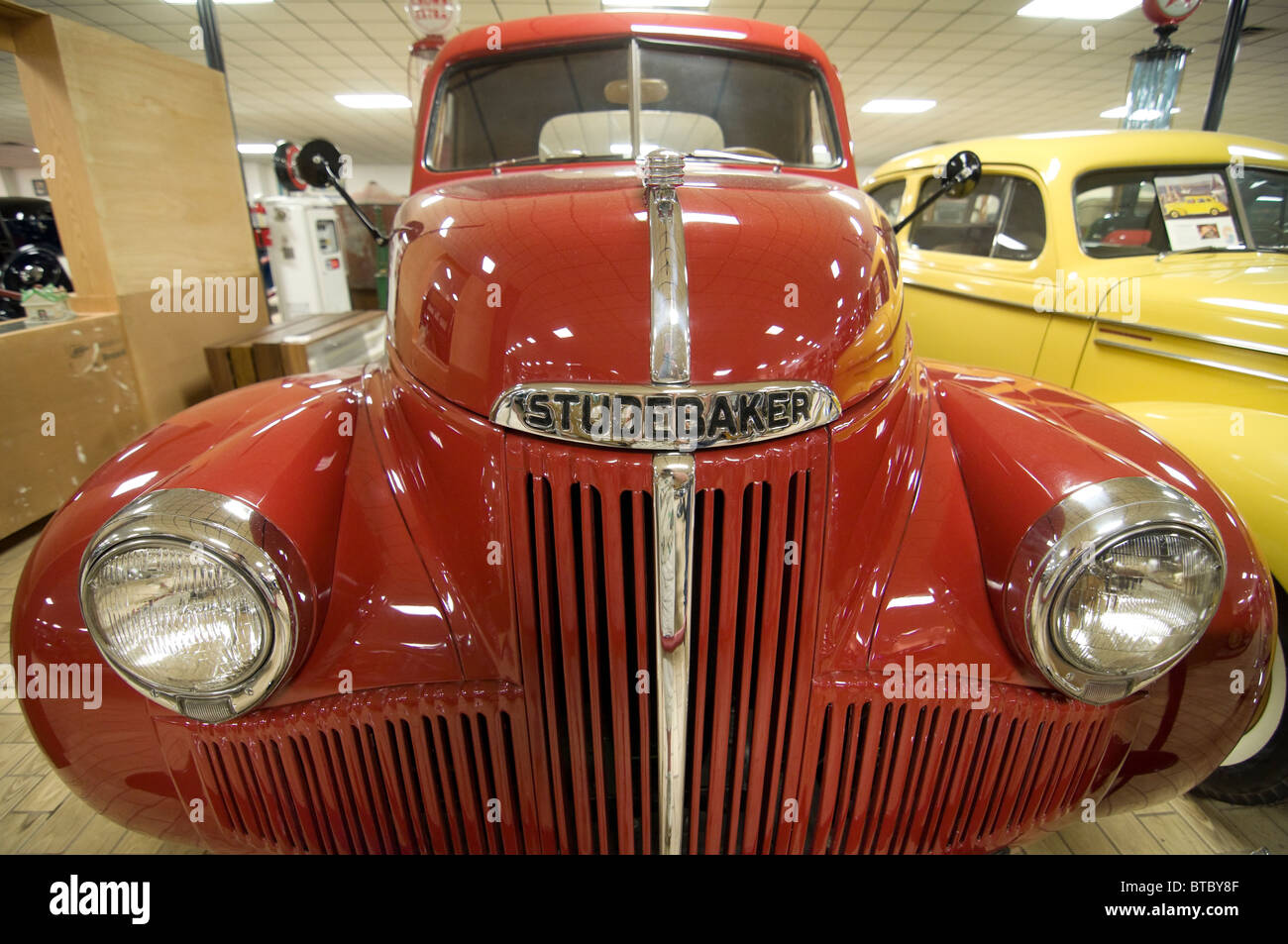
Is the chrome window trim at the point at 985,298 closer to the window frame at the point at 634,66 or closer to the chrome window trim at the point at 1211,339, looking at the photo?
the chrome window trim at the point at 1211,339

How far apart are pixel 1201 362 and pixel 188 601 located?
2906 millimetres

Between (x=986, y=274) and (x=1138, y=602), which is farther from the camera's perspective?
(x=986, y=274)

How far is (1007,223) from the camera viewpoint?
315 cm

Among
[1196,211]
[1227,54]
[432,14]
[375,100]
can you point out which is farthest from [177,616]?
[375,100]

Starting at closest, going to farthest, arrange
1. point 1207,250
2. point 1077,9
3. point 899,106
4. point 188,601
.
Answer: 1. point 188,601
2. point 1207,250
3. point 1077,9
4. point 899,106

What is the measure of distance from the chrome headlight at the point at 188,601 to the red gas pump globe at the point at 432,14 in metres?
4.86

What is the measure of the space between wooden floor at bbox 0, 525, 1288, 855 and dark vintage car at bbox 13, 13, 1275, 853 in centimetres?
64

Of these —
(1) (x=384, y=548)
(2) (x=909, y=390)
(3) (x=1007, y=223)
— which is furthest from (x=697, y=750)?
(3) (x=1007, y=223)

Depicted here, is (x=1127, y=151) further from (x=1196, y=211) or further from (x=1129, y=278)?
(x=1129, y=278)

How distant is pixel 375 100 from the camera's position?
11758 mm

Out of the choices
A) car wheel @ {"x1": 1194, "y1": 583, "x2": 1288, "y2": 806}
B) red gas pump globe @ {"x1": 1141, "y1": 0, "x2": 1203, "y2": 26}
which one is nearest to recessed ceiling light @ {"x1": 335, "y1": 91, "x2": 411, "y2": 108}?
red gas pump globe @ {"x1": 1141, "y1": 0, "x2": 1203, "y2": 26}

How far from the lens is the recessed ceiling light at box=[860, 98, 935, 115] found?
39.0ft

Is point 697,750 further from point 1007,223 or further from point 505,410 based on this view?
point 1007,223

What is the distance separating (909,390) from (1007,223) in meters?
2.49
